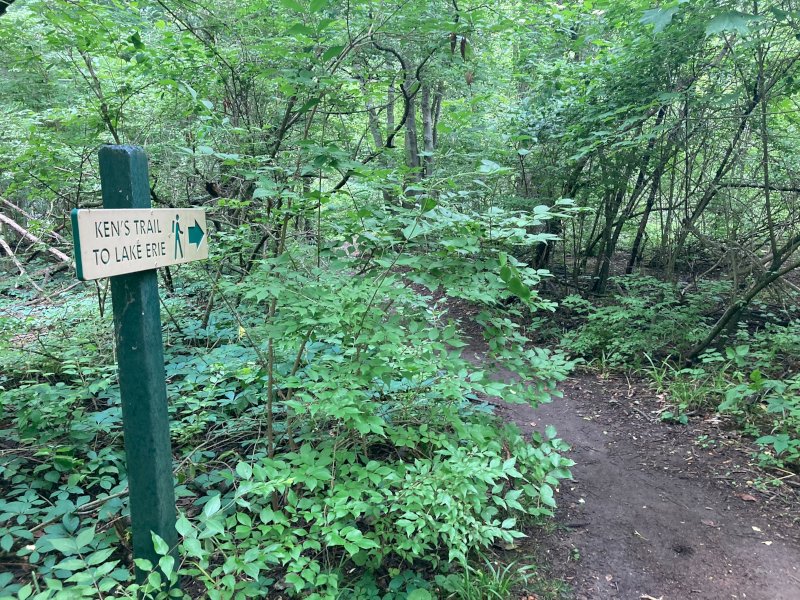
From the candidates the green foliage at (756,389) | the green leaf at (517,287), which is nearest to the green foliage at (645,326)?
the green foliage at (756,389)

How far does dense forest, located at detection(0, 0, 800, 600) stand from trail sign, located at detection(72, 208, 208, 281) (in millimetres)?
461

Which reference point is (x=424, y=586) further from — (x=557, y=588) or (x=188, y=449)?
(x=188, y=449)

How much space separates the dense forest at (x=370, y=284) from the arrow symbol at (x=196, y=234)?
1.34ft

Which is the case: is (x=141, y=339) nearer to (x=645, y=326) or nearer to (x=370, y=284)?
(x=370, y=284)

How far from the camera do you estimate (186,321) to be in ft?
16.3

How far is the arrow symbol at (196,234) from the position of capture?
196 cm

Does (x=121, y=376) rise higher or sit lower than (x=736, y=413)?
higher

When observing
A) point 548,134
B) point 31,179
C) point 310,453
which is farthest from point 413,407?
point 548,134

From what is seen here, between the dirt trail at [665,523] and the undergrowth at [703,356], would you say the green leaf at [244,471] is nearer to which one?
the dirt trail at [665,523]

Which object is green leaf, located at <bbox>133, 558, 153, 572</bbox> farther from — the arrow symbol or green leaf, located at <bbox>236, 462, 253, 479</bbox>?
the arrow symbol

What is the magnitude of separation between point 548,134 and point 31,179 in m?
6.42

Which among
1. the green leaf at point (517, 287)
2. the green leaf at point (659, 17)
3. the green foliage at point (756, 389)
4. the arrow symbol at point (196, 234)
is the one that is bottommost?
the green foliage at point (756, 389)

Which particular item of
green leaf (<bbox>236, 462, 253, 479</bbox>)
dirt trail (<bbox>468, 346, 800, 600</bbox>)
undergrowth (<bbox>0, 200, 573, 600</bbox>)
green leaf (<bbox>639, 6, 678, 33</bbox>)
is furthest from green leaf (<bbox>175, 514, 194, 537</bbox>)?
green leaf (<bbox>639, 6, 678, 33</bbox>)

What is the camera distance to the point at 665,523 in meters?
3.17
